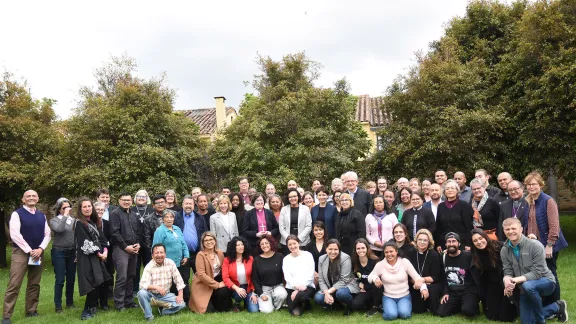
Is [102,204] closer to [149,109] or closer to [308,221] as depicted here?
[308,221]

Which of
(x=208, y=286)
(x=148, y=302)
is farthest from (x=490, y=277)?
(x=148, y=302)

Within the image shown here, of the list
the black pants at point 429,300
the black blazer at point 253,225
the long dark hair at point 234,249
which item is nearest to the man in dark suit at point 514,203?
the black pants at point 429,300

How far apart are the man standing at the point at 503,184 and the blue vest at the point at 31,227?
24.3 ft

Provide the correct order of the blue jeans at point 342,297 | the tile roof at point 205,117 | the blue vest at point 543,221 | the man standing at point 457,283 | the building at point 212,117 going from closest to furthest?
the blue vest at point 543,221 → the man standing at point 457,283 → the blue jeans at point 342,297 → the tile roof at point 205,117 → the building at point 212,117

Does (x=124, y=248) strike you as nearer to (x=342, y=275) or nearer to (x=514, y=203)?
(x=342, y=275)

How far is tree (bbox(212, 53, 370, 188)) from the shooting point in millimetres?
15391

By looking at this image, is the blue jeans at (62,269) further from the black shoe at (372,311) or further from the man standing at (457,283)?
the man standing at (457,283)

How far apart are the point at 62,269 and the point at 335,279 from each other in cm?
458

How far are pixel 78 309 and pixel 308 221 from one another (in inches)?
165

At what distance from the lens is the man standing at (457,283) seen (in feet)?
22.3

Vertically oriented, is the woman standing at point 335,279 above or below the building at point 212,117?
below

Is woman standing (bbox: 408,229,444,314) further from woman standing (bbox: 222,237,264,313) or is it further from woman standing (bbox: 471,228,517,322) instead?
woman standing (bbox: 222,237,264,313)

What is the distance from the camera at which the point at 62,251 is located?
8.02 m

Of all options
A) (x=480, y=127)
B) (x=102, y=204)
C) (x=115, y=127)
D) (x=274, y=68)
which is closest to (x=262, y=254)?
(x=102, y=204)
